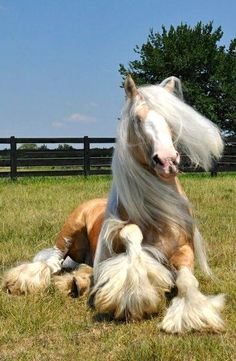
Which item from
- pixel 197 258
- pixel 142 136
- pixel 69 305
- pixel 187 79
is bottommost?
pixel 69 305

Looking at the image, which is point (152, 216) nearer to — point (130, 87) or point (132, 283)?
point (132, 283)

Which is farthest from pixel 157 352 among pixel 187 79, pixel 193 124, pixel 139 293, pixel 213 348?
pixel 187 79

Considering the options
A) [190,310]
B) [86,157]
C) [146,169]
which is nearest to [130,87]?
[146,169]

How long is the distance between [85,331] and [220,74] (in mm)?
34932

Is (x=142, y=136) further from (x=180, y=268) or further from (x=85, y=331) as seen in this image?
(x=85, y=331)

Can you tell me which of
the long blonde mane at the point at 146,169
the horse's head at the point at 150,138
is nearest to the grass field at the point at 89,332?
the long blonde mane at the point at 146,169

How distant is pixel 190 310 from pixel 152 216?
0.70 m

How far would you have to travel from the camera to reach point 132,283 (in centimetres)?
321

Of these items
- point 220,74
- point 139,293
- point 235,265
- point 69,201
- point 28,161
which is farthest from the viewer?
point 220,74

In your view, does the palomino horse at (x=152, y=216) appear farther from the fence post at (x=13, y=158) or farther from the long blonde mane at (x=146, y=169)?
the fence post at (x=13, y=158)

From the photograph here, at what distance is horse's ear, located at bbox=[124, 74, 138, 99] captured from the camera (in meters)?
3.54

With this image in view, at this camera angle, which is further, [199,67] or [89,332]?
[199,67]

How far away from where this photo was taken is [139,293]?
126 inches

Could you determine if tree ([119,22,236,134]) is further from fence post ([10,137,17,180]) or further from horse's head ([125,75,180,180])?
horse's head ([125,75,180,180])
